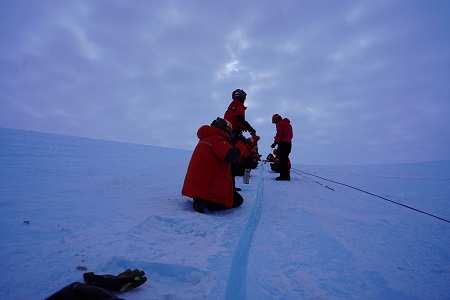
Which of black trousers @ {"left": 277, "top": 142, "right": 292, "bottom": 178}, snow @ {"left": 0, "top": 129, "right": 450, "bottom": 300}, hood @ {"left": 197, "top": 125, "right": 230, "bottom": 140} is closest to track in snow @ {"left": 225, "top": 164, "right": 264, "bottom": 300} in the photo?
snow @ {"left": 0, "top": 129, "right": 450, "bottom": 300}

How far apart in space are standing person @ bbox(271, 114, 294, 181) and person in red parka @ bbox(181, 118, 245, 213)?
4166 mm

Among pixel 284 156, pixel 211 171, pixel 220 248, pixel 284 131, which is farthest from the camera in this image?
pixel 284 156

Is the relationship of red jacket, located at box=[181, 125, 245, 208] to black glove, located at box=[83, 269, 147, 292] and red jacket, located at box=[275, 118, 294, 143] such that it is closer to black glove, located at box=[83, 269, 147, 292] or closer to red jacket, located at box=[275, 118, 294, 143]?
black glove, located at box=[83, 269, 147, 292]

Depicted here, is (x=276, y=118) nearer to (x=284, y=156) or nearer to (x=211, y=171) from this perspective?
(x=284, y=156)

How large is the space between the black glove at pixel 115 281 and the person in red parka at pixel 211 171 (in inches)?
61.1

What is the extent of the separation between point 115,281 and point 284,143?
6.26 metres

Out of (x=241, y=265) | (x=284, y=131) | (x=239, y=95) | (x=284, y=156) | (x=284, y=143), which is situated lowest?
(x=241, y=265)

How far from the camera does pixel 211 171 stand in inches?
113

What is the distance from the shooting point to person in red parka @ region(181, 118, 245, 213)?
2.81 m

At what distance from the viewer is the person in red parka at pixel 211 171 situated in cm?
281

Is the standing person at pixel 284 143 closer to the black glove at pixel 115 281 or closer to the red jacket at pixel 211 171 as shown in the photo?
the red jacket at pixel 211 171

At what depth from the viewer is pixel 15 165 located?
5.16 meters

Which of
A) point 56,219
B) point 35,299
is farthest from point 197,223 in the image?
point 35,299

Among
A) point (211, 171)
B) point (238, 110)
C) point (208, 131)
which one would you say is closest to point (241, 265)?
point (211, 171)
